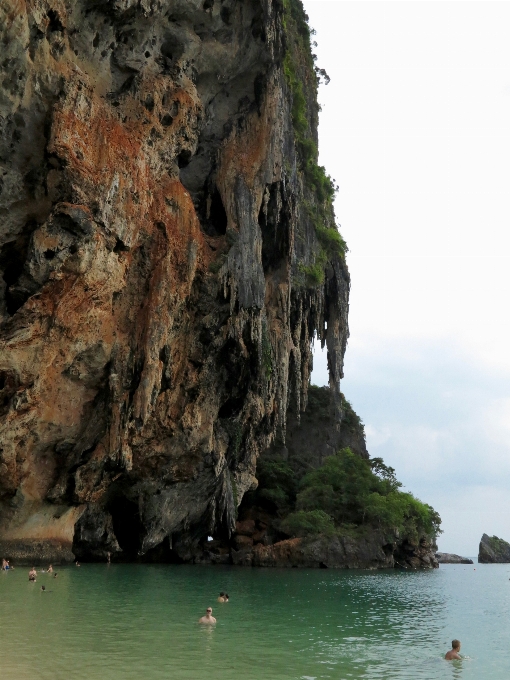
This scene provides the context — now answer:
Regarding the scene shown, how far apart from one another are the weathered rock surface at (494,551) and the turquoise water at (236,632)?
63.4 m

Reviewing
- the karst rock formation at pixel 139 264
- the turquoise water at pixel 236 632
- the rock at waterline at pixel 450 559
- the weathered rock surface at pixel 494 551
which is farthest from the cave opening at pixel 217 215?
the weathered rock surface at pixel 494 551

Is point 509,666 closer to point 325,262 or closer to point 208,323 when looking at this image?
point 208,323

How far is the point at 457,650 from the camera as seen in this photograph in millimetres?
11930

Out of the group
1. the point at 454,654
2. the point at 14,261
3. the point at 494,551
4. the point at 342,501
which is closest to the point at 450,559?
the point at 494,551

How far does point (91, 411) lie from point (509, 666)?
16705 mm

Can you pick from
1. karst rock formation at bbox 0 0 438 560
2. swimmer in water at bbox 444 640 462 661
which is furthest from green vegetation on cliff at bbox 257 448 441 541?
swimmer in water at bbox 444 640 462 661

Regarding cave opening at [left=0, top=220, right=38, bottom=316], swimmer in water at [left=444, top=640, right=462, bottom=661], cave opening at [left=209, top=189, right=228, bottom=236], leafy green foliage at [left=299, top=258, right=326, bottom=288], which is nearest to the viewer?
swimmer in water at [left=444, top=640, right=462, bottom=661]

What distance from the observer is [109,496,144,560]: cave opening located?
1202 inches

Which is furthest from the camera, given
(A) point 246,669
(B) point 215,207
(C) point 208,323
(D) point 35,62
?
(B) point 215,207

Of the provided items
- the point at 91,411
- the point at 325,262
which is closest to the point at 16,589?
the point at 91,411

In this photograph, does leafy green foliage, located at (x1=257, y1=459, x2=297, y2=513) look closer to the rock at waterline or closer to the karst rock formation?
the karst rock formation

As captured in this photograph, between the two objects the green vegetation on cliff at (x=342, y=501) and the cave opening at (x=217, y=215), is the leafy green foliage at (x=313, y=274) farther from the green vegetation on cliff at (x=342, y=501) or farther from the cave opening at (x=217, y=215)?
the green vegetation on cliff at (x=342, y=501)

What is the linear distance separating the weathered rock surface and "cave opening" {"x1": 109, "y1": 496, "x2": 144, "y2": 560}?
60254 millimetres

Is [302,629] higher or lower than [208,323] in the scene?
lower
